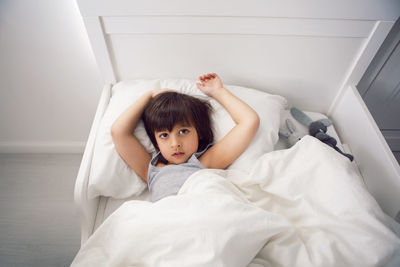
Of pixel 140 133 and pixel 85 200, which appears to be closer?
pixel 85 200

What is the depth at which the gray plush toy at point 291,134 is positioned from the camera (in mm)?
907

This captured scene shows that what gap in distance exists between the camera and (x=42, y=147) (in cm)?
139

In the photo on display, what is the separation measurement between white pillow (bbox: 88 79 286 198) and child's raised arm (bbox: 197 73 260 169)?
0.09 feet

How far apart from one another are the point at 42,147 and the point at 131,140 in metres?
0.89

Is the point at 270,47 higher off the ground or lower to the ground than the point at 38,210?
higher

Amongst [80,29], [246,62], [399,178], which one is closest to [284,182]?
[399,178]

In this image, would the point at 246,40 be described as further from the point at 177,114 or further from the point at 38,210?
the point at 38,210

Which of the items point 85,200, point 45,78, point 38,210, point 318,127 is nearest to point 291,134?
point 318,127

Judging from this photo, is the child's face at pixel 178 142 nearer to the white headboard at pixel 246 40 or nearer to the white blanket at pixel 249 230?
the white blanket at pixel 249 230

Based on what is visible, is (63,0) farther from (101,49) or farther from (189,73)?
(189,73)

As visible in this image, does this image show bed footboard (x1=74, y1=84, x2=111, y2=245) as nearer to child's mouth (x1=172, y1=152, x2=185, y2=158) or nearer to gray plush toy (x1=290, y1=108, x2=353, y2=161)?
child's mouth (x1=172, y1=152, x2=185, y2=158)

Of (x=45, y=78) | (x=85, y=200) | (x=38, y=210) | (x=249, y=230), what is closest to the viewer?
(x=249, y=230)

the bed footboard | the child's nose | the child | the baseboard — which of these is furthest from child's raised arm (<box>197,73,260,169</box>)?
the baseboard

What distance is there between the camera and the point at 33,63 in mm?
1035
